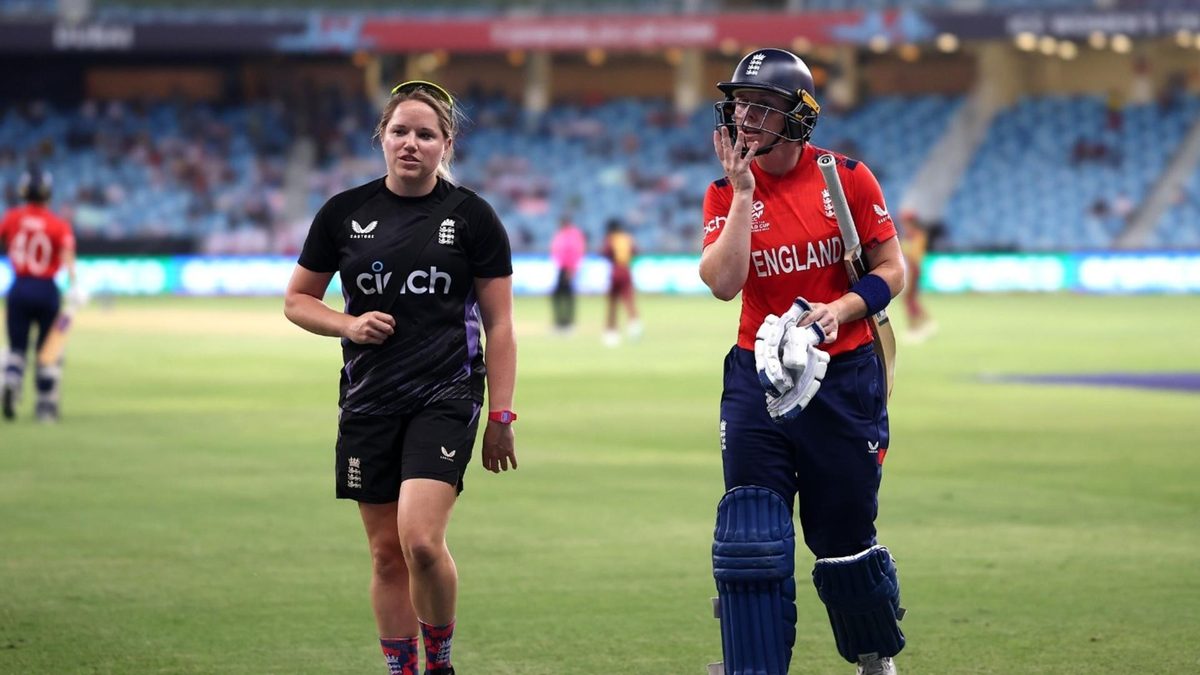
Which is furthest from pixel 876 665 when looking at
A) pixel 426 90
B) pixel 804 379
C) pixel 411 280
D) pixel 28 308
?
pixel 28 308

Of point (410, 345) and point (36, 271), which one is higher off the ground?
point (36, 271)

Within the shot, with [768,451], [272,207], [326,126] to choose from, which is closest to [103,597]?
[768,451]

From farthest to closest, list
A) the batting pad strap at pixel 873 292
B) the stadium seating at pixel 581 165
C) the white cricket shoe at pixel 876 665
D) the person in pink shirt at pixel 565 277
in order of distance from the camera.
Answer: the stadium seating at pixel 581 165 → the person in pink shirt at pixel 565 277 → the white cricket shoe at pixel 876 665 → the batting pad strap at pixel 873 292

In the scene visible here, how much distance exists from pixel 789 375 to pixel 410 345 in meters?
1.30

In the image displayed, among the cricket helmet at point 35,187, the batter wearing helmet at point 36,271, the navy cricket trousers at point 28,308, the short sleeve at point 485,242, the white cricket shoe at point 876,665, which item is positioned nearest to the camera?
the short sleeve at point 485,242

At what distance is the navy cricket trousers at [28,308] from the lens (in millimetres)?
17406

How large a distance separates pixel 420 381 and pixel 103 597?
10.9 ft

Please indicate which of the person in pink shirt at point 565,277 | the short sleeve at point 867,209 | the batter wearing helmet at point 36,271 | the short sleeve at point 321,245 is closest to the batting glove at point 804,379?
the short sleeve at point 867,209

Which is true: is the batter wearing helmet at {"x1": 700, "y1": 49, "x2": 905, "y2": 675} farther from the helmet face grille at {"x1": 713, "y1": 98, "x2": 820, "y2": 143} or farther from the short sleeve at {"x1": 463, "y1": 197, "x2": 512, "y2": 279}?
the short sleeve at {"x1": 463, "y1": 197, "x2": 512, "y2": 279}

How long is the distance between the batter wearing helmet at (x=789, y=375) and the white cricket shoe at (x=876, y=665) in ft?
0.31

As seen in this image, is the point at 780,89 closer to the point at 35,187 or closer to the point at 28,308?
the point at 35,187

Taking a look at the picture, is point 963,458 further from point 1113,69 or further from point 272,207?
point 1113,69

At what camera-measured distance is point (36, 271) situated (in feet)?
57.0

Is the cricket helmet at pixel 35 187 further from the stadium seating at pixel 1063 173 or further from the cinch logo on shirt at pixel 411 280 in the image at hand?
the stadium seating at pixel 1063 173
